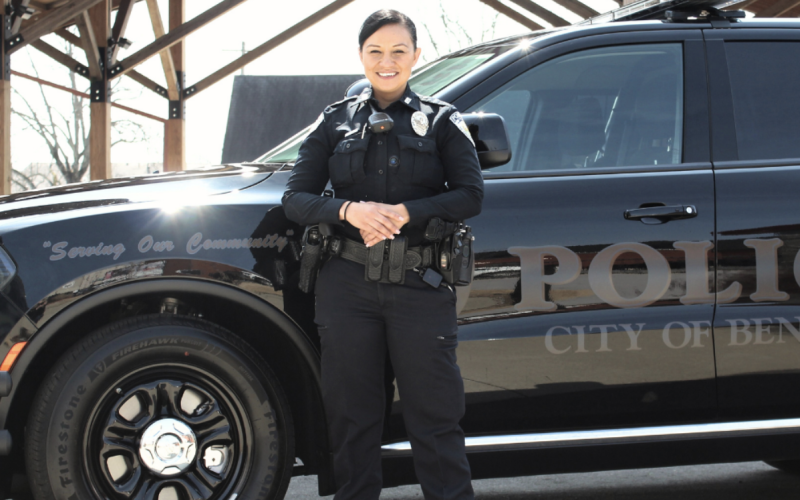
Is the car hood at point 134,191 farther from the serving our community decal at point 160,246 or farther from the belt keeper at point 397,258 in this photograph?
the belt keeper at point 397,258

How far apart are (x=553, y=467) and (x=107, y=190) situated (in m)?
1.68

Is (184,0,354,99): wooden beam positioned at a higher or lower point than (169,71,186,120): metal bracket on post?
higher

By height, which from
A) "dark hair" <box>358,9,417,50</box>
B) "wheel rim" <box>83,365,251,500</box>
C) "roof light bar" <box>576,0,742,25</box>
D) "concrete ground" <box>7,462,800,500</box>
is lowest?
"concrete ground" <box>7,462,800,500</box>

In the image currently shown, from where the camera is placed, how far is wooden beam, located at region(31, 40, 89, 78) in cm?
1141

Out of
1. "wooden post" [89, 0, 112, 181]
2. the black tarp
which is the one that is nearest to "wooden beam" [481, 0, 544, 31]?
the black tarp

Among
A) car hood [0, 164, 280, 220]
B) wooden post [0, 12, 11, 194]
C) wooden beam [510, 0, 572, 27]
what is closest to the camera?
car hood [0, 164, 280, 220]

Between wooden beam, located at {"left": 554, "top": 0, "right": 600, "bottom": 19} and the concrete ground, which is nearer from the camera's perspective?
the concrete ground

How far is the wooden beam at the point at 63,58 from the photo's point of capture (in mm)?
11406

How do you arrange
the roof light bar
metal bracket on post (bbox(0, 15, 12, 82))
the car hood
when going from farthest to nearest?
1. metal bracket on post (bbox(0, 15, 12, 82))
2. the roof light bar
3. the car hood

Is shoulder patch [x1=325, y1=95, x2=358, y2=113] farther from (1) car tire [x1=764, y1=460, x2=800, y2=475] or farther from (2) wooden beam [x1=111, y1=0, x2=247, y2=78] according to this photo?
(2) wooden beam [x1=111, y1=0, x2=247, y2=78]

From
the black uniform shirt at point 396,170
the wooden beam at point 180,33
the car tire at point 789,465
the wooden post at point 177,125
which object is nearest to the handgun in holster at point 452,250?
the black uniform shirt at point 396,170

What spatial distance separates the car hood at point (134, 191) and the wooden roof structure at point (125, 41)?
23.8ft

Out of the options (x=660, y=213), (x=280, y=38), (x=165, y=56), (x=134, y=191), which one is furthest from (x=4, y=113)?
(x=660, y=213)

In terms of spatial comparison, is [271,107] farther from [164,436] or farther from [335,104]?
[164,436]
